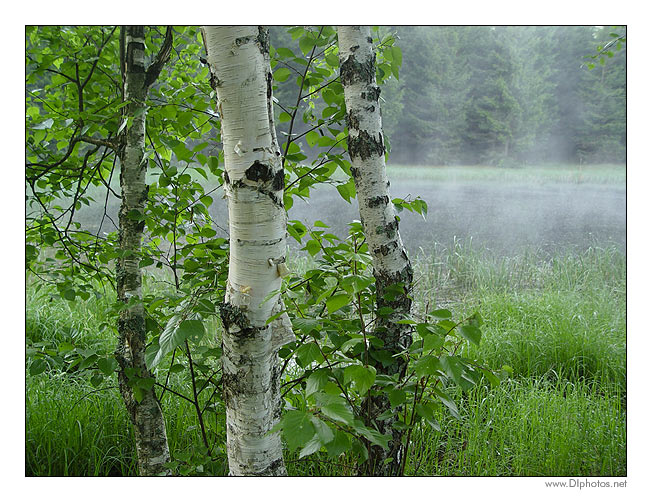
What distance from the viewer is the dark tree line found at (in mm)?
3893

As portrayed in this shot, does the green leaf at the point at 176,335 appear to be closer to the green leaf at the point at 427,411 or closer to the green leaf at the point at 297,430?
→ the green leaf at the point at 297,430

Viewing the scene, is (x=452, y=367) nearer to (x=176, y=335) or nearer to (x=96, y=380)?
(x=176, y=335)

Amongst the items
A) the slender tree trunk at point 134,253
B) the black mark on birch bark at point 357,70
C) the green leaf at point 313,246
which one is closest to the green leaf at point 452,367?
the green leaf at point 313,246

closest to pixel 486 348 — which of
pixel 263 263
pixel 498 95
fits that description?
pixel 263 263

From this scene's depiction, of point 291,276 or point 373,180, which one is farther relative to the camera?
point 373,180

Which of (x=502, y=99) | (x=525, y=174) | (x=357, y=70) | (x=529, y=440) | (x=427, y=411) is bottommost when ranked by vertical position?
(x=529, y=440)

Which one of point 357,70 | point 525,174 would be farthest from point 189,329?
point 525,174

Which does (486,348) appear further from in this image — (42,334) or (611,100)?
(611,100)

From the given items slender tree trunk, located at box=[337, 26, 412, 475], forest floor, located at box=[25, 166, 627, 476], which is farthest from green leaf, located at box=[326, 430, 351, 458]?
forest floor, located at box=[25, 166, 627, 476]

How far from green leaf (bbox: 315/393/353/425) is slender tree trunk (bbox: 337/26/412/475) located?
11.7 inches

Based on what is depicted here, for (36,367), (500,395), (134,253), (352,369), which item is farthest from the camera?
(500,395)

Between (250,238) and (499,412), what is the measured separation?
1.05m

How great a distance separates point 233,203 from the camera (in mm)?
624

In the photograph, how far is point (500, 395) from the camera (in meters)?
1.49
